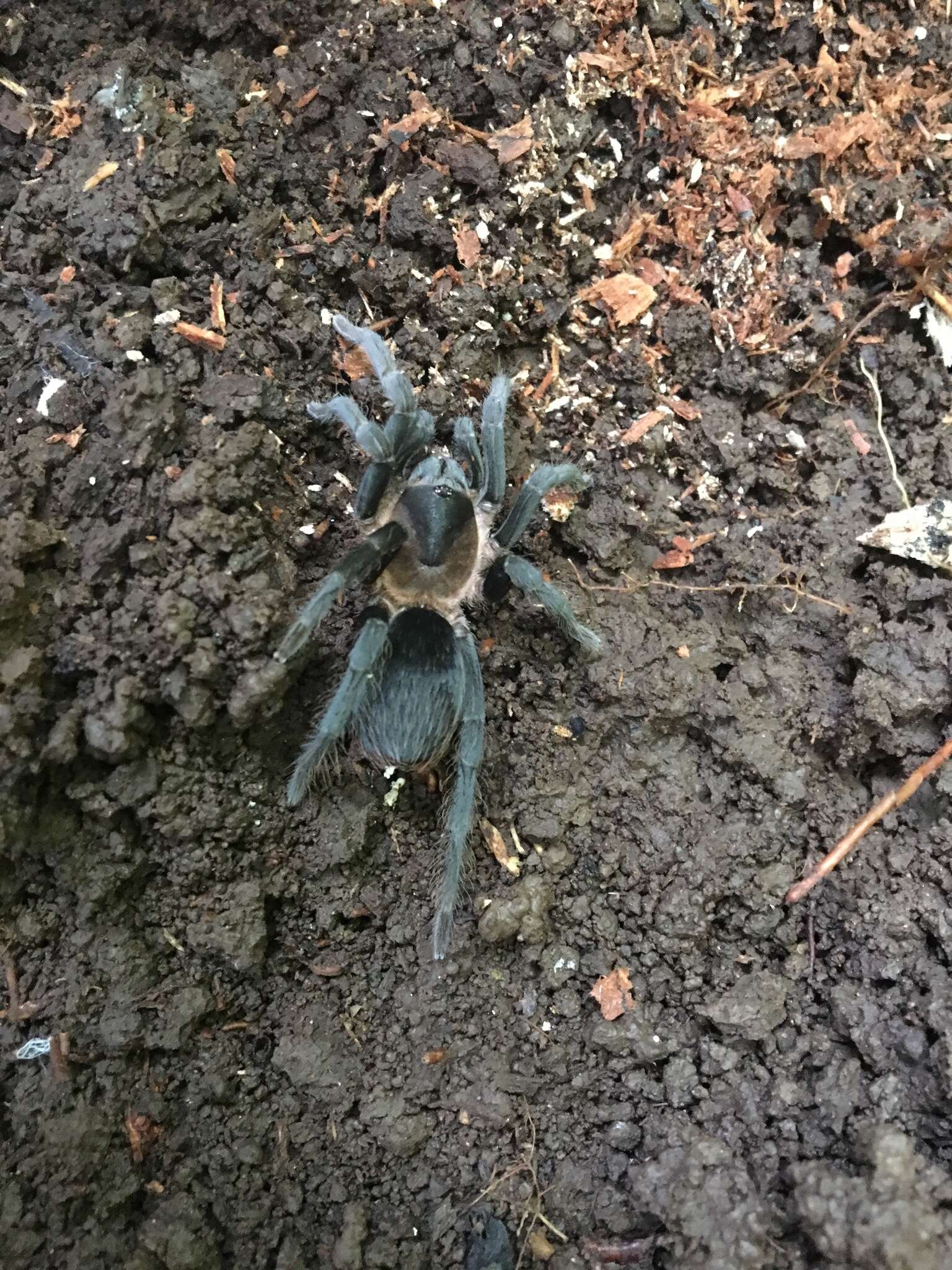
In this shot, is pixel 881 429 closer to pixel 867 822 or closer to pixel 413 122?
pixel 867 822

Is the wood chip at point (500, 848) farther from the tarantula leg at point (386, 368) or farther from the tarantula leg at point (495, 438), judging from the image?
the tarantula leg at point (386, 368)

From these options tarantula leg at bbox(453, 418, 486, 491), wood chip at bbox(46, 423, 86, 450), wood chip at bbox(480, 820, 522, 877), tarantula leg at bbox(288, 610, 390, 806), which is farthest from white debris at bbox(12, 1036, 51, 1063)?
tarantula leg at bbox(453, 418, 486, 491)

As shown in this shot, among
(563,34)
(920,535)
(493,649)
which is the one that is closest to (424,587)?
(493,649)

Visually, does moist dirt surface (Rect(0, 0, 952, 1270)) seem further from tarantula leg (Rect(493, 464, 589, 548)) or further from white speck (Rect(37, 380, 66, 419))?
tarantula leg (Rect(493, 464, 589, 548))

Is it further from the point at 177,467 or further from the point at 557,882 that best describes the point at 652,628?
the point at 177,467

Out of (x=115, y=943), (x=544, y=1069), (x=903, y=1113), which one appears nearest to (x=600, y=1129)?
(x=544, y=1069)

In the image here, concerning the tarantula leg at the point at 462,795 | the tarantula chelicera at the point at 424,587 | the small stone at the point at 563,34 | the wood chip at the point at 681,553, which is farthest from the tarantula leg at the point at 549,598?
the small stone at the point at 563,34
